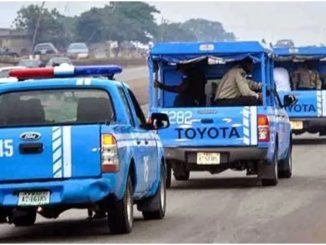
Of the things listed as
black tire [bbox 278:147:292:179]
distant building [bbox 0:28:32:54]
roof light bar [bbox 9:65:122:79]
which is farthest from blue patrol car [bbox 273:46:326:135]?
distant building [bbox 0:28:32:54]

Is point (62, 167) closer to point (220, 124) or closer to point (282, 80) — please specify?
point (220, 124)

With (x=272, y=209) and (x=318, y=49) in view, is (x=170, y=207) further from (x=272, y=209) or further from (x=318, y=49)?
(x=318, y=49)

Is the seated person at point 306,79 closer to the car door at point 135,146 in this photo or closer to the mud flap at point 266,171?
the mud flap at point 266,171

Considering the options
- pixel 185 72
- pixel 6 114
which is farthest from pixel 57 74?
pixel 185 72

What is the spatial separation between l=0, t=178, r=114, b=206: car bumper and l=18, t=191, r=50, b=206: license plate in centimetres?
4

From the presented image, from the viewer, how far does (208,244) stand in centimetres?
1305

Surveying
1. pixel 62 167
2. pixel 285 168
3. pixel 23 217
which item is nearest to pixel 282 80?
pixel 285 168

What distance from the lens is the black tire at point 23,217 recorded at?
14.2 meters

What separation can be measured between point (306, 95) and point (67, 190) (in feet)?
64.7

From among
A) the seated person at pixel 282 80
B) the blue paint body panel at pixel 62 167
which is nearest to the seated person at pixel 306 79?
the seated person at pixel 282 80

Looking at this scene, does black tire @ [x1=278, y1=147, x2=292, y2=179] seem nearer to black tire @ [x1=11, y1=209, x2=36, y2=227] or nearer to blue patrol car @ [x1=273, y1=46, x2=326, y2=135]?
black tire @ [x1=11, y1=209, x2=36, y2=227]

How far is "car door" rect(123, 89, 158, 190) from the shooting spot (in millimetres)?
14852

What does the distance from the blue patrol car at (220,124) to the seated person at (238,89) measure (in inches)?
5.8

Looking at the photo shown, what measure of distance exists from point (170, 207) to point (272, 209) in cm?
153
